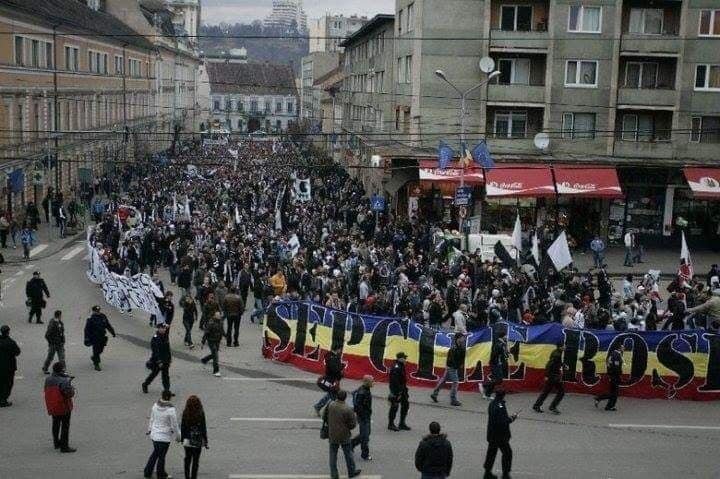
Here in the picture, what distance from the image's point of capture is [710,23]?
37531 millimetres

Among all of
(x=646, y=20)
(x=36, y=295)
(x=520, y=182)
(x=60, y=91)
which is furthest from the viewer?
(x=60, y=91)

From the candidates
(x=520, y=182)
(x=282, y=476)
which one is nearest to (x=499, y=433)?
(x=282, y=476)

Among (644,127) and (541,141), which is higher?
(644,127)

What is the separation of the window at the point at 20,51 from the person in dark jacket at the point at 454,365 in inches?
1321

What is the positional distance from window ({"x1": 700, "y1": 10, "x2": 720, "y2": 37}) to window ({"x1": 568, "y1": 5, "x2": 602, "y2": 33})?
4373 mm

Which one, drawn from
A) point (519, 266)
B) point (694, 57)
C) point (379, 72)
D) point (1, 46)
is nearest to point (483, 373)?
point (519, 266)

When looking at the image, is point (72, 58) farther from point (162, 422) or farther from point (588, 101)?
point (162, 422)

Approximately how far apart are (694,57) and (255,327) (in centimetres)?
2495

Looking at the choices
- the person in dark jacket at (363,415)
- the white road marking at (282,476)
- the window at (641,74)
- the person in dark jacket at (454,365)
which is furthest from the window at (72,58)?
the white road marking at (282,476)

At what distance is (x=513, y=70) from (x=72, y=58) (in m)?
29.2

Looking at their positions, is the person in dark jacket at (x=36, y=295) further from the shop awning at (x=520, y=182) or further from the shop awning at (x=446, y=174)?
the shop awning at (x=520, y=182)

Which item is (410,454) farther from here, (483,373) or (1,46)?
(1,46)

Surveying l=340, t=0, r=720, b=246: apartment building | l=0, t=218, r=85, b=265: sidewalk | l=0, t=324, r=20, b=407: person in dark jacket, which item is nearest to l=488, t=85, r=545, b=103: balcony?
l=340, t=0, r=720, b=246: apartment building

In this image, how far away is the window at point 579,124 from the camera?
38688 millimetres
